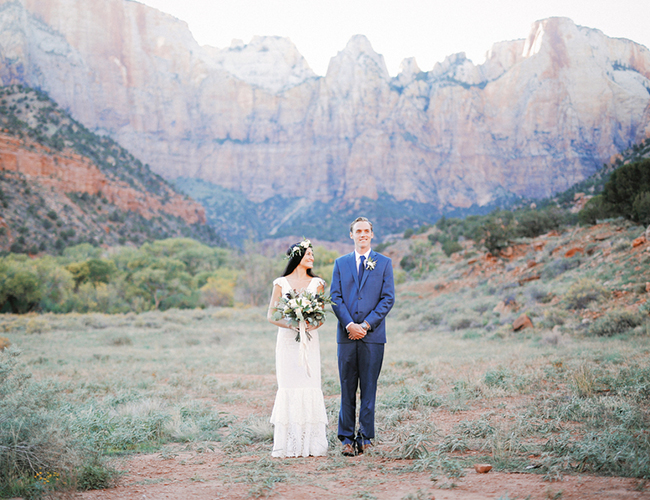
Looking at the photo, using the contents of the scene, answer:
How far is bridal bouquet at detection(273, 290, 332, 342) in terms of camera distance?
463 cm

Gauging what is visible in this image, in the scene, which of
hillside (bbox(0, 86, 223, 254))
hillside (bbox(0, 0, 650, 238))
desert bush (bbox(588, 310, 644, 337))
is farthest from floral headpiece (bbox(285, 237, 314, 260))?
hillside (bbox(0, 0, 650, 238))

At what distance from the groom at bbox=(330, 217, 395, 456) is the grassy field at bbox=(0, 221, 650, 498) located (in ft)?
1.04

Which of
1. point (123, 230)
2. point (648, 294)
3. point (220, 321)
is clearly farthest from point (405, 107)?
point (648, 294)

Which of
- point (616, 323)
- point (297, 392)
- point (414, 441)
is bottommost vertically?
point (414, 441)

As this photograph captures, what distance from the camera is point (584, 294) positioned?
13.1 metres

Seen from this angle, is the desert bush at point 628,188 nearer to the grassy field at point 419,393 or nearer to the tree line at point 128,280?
the grassy field at point 419,393

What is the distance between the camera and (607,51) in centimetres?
11588

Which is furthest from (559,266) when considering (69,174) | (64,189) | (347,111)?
(347,111)

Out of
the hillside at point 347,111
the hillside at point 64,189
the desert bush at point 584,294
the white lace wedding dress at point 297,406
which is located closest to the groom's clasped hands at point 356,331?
the white lace wedding dress at point 297,406

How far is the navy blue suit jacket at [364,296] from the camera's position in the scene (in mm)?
4605

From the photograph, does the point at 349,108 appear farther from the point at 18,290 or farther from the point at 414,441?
the point at 414,441

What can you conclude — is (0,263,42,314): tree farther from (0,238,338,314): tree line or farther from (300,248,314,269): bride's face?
(300,248,314,269): bride's face

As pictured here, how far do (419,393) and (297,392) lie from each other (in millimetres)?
2678

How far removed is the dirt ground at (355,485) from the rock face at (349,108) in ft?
336
